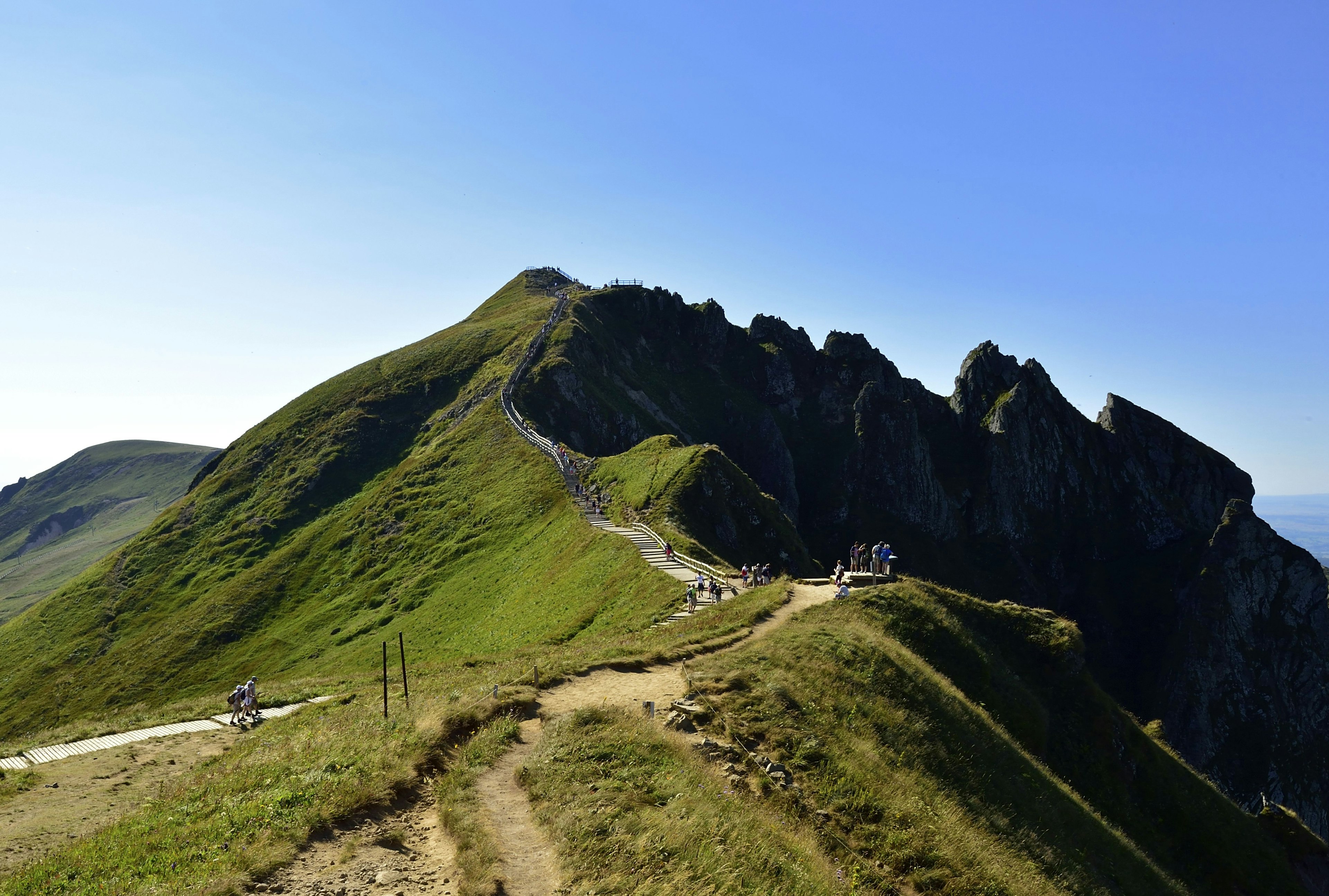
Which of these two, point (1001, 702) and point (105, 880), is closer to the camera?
point (105, 880)

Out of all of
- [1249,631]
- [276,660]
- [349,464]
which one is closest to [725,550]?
[276,660]

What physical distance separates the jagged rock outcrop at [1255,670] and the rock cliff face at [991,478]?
14.8 inches

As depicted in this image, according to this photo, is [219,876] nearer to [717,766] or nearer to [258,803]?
[258,803]

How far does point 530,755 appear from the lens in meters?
18.1

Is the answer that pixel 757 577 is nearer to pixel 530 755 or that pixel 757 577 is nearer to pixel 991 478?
pixel 530 755

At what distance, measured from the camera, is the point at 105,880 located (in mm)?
13297

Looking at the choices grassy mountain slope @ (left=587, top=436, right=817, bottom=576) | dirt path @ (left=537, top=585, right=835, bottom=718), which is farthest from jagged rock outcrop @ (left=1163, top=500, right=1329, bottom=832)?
dirt path @ (left=537, top=585, right=835, bottom=718)

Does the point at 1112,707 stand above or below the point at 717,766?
below

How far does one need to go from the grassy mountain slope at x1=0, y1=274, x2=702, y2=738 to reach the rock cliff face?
1097 inches

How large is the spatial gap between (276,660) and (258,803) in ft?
155

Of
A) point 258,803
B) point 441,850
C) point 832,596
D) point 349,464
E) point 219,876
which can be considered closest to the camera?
point 219,876

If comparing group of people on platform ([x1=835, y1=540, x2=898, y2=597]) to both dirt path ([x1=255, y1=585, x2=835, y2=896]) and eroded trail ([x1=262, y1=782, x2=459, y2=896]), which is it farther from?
eroded trail ([x1=262, y1=782, x2=459, y2=896])

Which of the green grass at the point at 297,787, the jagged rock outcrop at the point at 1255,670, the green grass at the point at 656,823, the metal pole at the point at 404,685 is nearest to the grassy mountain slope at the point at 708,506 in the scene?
the metal pole at the point at 404,685

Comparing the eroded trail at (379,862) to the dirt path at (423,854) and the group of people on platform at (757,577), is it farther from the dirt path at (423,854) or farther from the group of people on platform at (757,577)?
the group of people on platform at (757,577)
